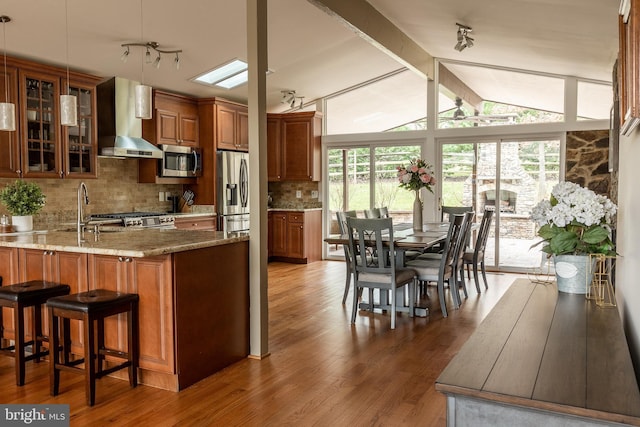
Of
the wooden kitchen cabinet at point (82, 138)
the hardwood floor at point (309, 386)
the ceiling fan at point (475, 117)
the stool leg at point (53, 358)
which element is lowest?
the hardwood floor at point (309, 386)

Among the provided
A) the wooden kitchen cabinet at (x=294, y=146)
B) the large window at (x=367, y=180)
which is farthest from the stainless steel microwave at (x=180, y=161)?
the large window at (x=367, y=180)

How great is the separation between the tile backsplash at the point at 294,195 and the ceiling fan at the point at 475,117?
2.44 m

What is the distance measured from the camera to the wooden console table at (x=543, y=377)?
1175mm

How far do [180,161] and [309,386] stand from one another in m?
4.46

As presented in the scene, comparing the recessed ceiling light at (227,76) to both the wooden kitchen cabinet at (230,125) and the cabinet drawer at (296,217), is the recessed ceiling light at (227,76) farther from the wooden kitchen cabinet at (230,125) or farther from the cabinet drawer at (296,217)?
the cabinet drawer at (296,217)

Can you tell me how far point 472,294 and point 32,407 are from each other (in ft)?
14.6

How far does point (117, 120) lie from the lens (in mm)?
5938

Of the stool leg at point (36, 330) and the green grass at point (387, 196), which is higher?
the green grass at point (387, 196)

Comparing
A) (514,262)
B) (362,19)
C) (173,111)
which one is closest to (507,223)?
(514,262)

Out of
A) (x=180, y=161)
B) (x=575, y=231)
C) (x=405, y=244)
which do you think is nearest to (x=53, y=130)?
(x=180, y=161)

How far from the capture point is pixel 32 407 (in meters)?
2.89

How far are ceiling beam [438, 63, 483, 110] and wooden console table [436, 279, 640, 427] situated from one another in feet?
20.8

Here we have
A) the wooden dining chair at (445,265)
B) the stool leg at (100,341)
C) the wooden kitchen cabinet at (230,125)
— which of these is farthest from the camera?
the wooden kitchen cabinet at (230,125)

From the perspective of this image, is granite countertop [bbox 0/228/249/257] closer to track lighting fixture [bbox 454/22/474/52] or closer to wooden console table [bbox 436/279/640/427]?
wooden console table [bbox 436/279/640/427]
